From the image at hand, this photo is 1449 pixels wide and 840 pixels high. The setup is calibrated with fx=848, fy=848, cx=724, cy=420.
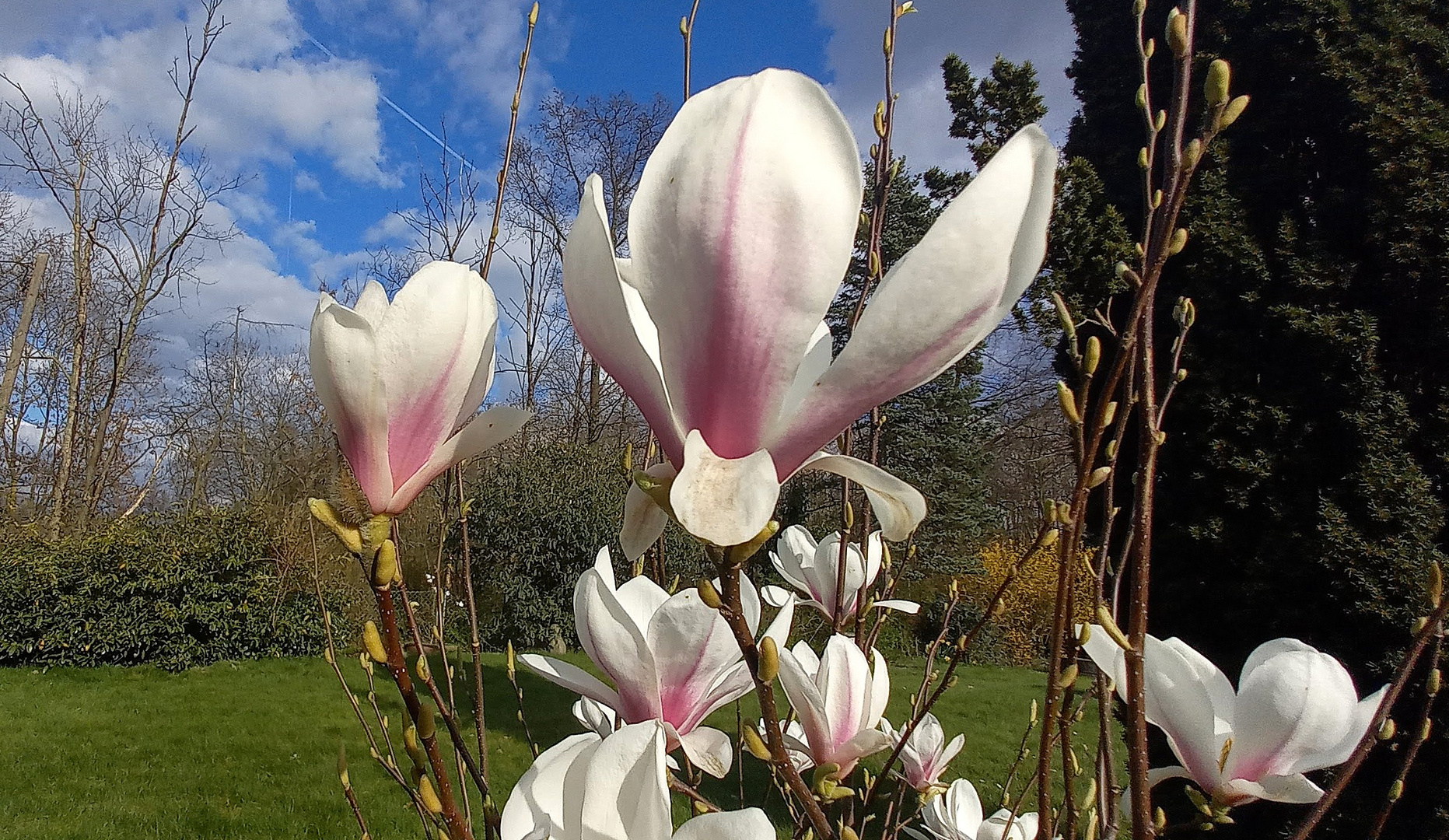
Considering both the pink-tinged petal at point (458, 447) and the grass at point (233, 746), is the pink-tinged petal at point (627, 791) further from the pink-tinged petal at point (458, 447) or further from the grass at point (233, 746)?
the grass at point (233, 746)

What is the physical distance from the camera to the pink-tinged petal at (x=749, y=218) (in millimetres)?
364

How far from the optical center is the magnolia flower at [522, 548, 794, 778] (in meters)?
0.75

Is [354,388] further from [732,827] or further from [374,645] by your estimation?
[732,827]

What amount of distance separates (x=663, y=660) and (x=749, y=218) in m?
0.50

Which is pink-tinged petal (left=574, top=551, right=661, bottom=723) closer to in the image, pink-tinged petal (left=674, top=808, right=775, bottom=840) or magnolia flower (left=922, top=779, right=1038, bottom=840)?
pink-tinged petal (left=674, top=808, right=775, bottom=840)

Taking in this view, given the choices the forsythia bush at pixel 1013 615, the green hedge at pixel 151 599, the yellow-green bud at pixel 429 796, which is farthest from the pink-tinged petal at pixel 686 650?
the forsythia bush at pixel 1013 615

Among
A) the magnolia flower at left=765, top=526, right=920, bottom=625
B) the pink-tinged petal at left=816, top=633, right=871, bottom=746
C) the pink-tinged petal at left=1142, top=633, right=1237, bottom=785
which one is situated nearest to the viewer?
the pink-tinged petal at left=1142, top=633, right=1237, bottom=785

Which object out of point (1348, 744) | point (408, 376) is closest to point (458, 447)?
point (408, 376)

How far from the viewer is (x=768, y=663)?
0.47 m

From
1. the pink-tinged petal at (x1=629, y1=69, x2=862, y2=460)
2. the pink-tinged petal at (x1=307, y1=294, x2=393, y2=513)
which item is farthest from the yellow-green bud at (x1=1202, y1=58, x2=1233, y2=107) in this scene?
the pink-tinged petal at (x1=307, y1=294, x2=393, y2=513)

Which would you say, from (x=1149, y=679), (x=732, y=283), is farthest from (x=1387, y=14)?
(x=732, y=283)

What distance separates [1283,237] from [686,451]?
377 centimetres

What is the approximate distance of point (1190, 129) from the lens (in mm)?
3131

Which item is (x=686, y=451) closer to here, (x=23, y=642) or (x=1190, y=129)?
(x=1190, y=129)
